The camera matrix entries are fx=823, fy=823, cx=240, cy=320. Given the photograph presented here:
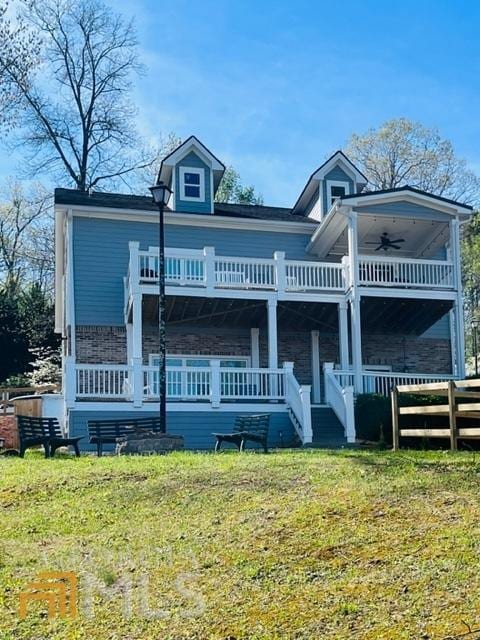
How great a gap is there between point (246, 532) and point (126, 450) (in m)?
6.99

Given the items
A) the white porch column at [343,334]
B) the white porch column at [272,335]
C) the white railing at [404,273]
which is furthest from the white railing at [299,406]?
the white railing at [404,273]

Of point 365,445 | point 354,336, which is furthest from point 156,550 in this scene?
point 354,336

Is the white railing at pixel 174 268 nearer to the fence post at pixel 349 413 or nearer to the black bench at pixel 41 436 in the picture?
the fence post at pixel 349 413

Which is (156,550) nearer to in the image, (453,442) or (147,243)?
(453,442)

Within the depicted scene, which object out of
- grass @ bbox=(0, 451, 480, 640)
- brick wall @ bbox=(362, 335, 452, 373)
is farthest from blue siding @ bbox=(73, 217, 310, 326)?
grass @ bbox=(0, 451, 480, 640)

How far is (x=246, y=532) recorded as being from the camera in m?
8.02

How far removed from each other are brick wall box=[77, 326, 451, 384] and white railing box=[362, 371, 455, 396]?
2.87 meters

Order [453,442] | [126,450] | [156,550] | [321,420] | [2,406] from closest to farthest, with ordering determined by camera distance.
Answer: [156,550] < [453,442] < [126,450] < [321,420] < [2,406]

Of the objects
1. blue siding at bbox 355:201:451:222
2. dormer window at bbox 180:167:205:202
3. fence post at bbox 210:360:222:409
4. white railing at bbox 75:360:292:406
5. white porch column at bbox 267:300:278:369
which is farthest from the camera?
dormer window at bbox 180:167:205:202

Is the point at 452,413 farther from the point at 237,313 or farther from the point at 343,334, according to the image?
the point at 237,313

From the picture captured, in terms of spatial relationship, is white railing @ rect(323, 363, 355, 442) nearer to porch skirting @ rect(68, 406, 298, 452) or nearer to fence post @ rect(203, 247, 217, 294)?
porch skirting @ rect(68, 406, 298, 452)

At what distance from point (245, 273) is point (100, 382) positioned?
484 centimetres

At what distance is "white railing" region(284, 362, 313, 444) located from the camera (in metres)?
18.3

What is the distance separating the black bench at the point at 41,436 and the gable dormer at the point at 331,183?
1259cm
